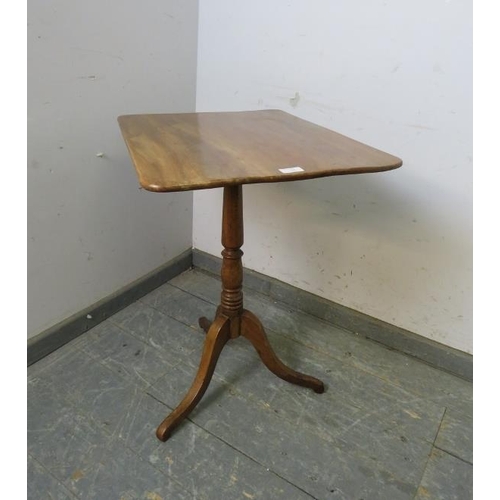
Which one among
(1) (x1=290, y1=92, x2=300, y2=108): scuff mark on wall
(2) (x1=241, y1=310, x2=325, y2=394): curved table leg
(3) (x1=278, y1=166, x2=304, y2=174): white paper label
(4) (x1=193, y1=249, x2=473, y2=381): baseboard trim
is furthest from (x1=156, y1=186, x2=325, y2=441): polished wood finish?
(1) (x1=290, y1=92, x2=300, y2=108): scuff mark on wall

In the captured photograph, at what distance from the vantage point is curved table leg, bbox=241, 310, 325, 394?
1.41m

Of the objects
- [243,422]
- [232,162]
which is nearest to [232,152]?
[232,162]

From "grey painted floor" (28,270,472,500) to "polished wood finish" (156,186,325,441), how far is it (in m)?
0.05

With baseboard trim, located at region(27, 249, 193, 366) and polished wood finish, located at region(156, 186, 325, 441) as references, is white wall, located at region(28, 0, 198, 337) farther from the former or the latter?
polished wood finish, located at region(156, 186, 325, 441)

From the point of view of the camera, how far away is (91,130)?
149 cm

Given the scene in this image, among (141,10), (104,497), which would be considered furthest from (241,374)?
(141,10)

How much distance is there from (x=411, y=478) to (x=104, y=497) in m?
0.85

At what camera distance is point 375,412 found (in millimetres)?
1403

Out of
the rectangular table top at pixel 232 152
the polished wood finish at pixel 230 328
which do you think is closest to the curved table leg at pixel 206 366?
the polished wood finish at pixel 230 328

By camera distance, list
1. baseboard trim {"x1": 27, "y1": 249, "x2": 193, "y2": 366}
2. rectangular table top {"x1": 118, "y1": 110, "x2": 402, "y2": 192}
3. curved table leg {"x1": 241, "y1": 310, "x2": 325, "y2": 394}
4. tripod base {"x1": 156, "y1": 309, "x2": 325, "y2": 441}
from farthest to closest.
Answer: baseboard trim {"x1": 27, "y1": 249, "x2": 193, "y2": 366}
curved table leg {"x1": 241, "y1": 310, "x2": 325, "y2": 394}
tripod base {"x1": 156, "y1": 309, "x2": 325, "y2": 441}
rectangular table top {"x1": 118, "y1": 110, "x2": 402, "y2": 192}

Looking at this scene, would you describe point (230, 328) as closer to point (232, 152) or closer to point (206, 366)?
point (206, 366)

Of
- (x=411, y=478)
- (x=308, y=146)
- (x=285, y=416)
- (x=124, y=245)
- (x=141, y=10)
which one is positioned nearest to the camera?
(x=308, y=146)

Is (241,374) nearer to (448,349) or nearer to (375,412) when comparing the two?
(375,412)

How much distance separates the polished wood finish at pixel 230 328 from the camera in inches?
48.8
